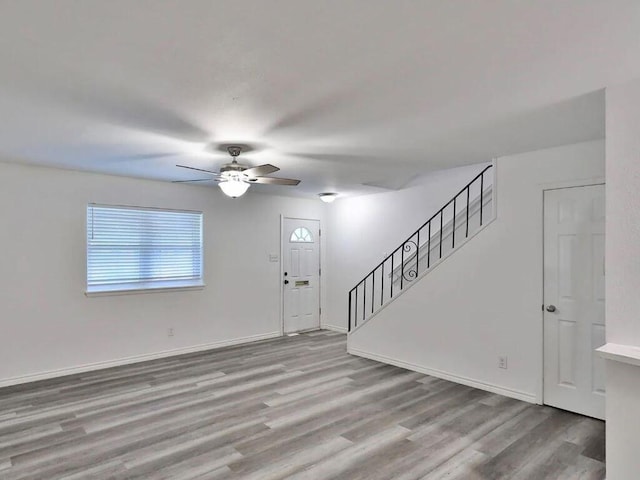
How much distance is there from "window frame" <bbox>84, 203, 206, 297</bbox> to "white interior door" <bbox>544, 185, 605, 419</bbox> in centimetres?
440

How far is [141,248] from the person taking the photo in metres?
5.27

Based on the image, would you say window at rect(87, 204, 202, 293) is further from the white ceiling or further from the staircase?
the staircase

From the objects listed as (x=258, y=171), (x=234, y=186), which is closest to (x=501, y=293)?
(x=258, y=171)

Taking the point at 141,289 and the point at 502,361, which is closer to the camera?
the point at 502,361

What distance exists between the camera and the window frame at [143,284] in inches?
189

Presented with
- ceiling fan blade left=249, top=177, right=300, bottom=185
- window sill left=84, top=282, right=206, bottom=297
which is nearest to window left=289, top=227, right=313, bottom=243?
window sill left=84, top=282, right=206, bottom=297

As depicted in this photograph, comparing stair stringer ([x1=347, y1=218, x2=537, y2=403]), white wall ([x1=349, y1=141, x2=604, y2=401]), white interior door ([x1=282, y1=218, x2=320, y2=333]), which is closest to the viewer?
white wall ([x1=349, y1=141, x2=604, y2=401])

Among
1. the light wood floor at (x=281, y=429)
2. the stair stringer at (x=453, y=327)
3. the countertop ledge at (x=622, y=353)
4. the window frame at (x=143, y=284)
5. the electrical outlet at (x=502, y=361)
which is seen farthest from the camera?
the window frame at (x=143, y=284)

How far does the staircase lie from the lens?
4.84 metres

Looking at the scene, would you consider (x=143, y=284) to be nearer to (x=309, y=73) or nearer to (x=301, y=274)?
(x=301, y=274)

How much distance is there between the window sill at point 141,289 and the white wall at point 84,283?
0.07 m

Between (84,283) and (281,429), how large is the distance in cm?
314

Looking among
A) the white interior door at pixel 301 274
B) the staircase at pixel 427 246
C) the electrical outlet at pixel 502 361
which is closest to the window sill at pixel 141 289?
the white interior door at pixel 301 274

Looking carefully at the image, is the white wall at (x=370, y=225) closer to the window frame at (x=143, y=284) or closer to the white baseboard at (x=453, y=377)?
the white baseboard at (x=453, y=377)
